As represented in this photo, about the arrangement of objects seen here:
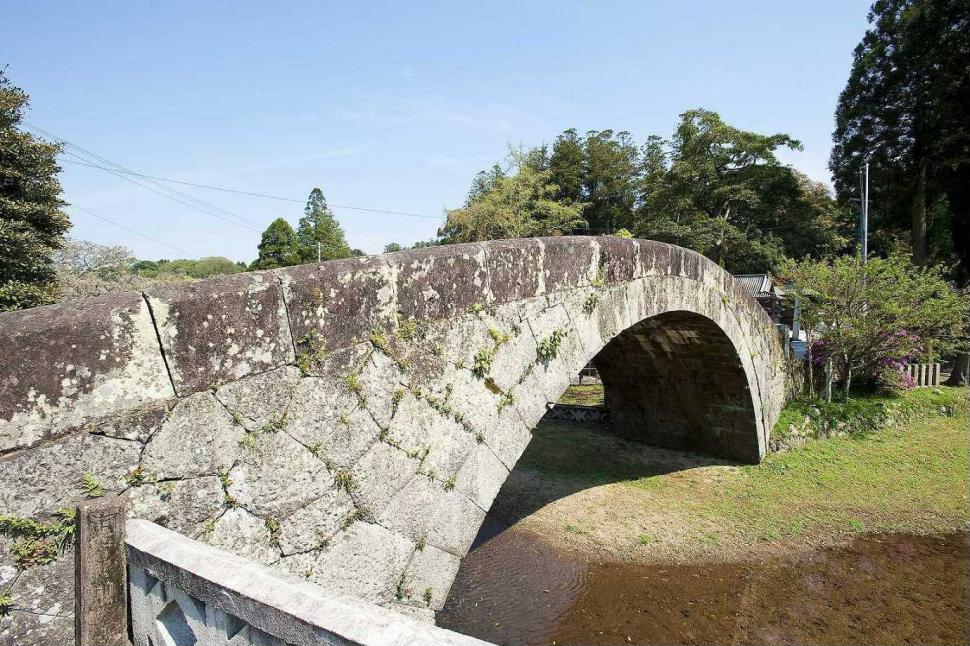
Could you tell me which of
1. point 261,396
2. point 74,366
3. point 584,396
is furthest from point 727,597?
point 584,396

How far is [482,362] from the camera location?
3.38 metres

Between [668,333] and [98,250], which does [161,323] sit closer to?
[668,333]

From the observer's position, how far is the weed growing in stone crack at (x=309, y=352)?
2479 mm

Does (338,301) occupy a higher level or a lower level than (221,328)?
higher

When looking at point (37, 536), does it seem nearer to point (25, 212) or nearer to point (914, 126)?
point (25, 212)

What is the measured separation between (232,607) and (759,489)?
28.9 feet

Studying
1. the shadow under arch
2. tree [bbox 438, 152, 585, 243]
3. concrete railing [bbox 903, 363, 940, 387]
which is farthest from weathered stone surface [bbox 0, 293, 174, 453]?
tree [bbox 438, 152, 585, 243]

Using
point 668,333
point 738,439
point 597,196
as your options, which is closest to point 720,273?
point 668,333

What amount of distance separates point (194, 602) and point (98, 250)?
32884mm

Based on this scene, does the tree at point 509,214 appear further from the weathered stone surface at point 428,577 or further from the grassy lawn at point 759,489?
the weathered stone surface at point 428,577

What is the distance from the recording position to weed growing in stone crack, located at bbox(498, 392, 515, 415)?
11.6 ft

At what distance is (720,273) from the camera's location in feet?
26.2

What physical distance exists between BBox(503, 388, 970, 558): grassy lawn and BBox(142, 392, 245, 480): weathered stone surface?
5823 millimetres

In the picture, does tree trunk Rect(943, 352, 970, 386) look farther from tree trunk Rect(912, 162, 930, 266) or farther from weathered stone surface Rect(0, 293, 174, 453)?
weathered stone surface Rect(0, 293, 174, 453)
